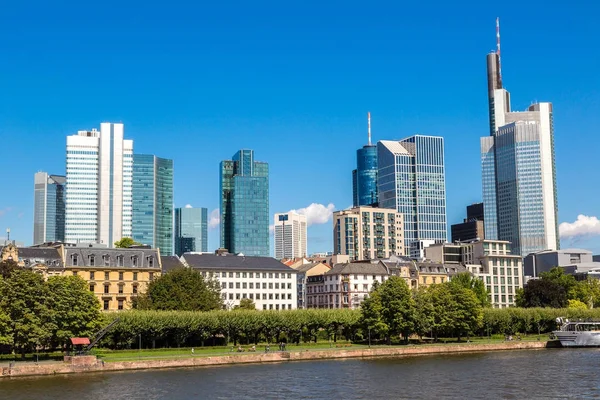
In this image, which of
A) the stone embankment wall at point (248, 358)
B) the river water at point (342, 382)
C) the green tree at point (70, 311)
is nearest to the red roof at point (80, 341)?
the green tree at point (70, 311)

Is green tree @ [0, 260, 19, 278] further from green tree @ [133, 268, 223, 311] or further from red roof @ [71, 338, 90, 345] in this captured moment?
red roof @ [71, 338, 90, 345]

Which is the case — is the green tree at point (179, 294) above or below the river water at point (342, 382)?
above

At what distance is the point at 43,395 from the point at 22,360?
27.9 m

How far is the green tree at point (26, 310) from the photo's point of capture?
105 m

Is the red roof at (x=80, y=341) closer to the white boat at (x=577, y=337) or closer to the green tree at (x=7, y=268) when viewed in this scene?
the green tree at (x=7, y=268)

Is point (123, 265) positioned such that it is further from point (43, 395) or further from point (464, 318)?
point (43, 395)

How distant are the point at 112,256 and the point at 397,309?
6794 centimetres

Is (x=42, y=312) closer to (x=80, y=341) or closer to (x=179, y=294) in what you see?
(x=80, y=341)

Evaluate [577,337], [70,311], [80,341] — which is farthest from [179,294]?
[577,337]

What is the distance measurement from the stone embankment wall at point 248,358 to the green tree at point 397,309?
686 centimetres

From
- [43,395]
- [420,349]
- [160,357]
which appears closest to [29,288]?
[160,357]

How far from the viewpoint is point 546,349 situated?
14638 centimetres

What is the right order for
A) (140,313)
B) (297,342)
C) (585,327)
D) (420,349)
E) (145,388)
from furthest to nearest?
(585,327) → (297,342) → (420,349) → (140,313) → (145,388)

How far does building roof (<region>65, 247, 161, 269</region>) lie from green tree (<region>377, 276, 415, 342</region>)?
194 ft
